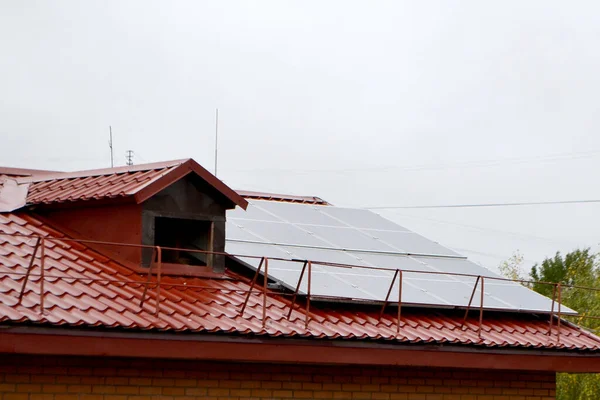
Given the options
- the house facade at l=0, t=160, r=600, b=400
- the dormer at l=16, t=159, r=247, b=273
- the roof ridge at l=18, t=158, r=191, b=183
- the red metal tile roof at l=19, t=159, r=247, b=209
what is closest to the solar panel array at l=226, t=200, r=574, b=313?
the house facade at l=0, t=160, r=600, b=400

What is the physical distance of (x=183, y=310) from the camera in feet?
39.5

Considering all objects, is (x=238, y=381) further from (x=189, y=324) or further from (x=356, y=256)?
(x=356, y=256)

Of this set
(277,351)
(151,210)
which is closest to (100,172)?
(151,210)

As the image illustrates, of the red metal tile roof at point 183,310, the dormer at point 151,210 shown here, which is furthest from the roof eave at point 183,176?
the red metal tile roof at point 183,310

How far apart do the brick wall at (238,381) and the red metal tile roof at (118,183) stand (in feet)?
8.05

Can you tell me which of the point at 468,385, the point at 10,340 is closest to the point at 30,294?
the point at 10,340

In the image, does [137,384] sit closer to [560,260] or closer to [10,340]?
[10,340]

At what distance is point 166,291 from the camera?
12.7 m

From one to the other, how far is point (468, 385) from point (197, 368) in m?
3.97

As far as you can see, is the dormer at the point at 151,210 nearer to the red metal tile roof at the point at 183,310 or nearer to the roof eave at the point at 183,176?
the roof eave at the point at 183,176

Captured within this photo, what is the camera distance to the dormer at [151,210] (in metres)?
13.5

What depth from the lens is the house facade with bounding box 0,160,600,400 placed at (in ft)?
36.1

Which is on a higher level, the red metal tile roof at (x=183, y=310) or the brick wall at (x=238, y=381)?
the red metal tile roof at (x=183, y=310)

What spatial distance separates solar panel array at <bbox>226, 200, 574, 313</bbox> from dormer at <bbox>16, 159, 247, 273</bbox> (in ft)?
1.61
